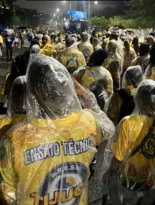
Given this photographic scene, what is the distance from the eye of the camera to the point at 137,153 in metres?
2.29

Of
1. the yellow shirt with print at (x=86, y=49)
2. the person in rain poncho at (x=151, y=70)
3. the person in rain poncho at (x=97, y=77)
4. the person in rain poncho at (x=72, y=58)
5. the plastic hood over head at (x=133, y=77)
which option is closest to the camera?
the plastic hood over head at (x=133, y=77)

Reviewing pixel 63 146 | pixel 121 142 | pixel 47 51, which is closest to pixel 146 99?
pixel 121 142

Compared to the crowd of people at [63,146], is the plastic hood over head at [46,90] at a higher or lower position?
higher

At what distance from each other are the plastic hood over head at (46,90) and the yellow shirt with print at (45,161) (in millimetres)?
52

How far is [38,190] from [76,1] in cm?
7642

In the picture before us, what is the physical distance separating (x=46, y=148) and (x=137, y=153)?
92 cm

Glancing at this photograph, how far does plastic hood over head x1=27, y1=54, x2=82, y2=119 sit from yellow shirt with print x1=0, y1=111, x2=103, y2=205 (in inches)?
2.1

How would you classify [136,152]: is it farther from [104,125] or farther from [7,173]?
[7,173]

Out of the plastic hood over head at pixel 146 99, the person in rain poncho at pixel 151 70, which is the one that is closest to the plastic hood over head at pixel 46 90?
the plastic hood over head at pixel 146 99

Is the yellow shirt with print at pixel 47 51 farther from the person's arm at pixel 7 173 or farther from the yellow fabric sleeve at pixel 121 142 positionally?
the person's arm at pixel 7 173

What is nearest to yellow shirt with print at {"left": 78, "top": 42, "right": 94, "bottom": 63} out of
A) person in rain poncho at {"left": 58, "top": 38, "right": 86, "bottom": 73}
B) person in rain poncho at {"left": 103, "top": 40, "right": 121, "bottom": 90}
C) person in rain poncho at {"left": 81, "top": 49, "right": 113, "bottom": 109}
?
person in rain poncho at {"left": 103, "top": 40, "right": 121, "bottom": 90}

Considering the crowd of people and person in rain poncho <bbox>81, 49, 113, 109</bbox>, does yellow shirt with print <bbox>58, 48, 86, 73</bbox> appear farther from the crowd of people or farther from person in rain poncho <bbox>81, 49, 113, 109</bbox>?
the crowd of people

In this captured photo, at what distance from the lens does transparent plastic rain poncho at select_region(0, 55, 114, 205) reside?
158 cm

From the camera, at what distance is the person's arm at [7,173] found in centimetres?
157
